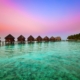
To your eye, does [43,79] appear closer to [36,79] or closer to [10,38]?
[36,79]

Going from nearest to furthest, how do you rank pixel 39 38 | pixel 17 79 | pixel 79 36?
pixel 17 79, pixel 39 38, pixel 79 36

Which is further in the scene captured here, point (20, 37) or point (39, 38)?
point (39, 38)

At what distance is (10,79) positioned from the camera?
7.28m

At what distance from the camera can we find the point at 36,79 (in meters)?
7.28

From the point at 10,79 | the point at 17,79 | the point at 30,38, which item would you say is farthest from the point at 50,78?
the point at 30,38

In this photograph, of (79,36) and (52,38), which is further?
(79,36)

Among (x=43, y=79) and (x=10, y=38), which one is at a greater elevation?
(x=10, y=38)

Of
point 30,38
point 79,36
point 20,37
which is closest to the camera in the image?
point 20,37

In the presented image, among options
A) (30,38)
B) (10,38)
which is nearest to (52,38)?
(30,38)

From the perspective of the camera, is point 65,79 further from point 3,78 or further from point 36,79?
point 3,78

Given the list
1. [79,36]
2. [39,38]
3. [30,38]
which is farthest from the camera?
[79,36]

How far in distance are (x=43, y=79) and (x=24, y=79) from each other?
4.62 feet

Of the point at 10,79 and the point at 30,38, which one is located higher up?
the point at 30,38

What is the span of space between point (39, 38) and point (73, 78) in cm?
9677
